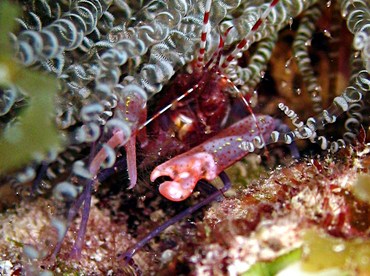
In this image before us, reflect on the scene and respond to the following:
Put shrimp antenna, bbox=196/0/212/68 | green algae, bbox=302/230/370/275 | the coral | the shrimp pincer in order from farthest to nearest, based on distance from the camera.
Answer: the shrimp pincer → shrimp antenna, bbox=196/0/212/68 → the coral → green algae, bbox=302/230/370/275

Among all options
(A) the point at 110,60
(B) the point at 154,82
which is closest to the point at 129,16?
(B) the point at 154,82

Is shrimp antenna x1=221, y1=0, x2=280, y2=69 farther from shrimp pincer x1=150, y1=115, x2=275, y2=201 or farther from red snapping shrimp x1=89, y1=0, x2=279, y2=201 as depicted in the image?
shrimp pincer x1=150, y1=115, x2=275, y2=201

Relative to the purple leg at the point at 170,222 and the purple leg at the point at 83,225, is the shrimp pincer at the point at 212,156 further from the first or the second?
the purple leg at the point at 83,225

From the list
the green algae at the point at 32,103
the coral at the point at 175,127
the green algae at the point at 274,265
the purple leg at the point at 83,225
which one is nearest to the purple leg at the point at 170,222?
the coral at the point at 175,127

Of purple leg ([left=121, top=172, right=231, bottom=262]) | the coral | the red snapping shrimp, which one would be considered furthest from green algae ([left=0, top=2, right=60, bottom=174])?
purple leg ([left=121, top=172, right=231, bottom=262])

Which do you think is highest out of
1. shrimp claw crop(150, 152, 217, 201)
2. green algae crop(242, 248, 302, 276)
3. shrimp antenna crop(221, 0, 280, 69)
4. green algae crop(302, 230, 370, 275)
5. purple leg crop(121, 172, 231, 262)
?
shrimp antenna crop(221, 0, 280, 69)
